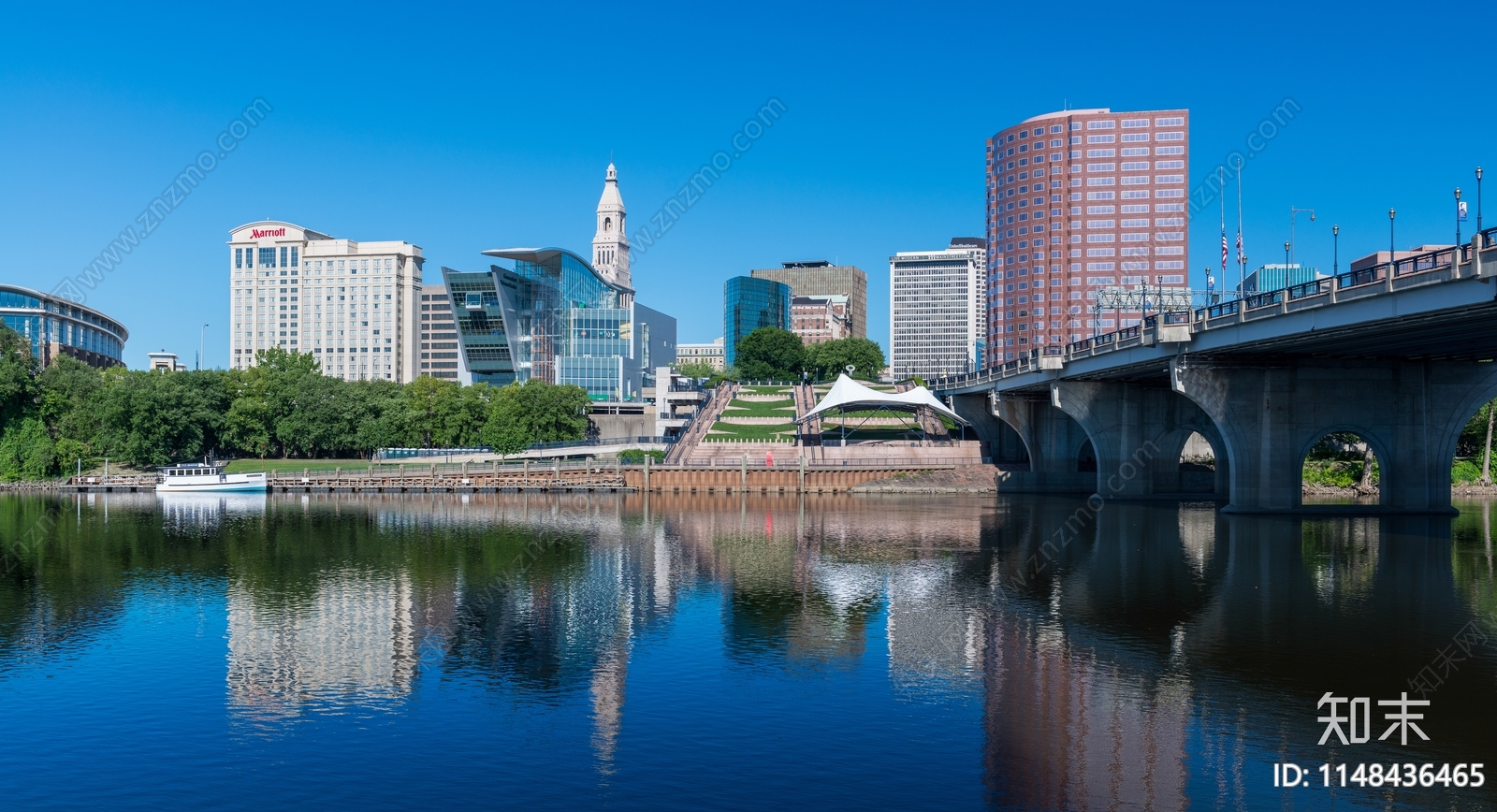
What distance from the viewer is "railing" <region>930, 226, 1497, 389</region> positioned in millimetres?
41750

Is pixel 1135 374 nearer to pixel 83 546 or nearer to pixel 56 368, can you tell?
pixel 83 546

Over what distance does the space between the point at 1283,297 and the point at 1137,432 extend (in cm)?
2726

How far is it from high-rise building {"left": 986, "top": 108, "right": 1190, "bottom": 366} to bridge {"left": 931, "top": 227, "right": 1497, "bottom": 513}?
92992 mm

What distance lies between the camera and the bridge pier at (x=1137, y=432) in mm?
79062

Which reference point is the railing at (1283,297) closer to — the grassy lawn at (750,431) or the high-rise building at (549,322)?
the grassy lawn at (750,431)

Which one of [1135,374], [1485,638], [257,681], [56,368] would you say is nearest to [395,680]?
[257,681]

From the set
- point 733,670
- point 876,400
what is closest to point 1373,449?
point 876,400

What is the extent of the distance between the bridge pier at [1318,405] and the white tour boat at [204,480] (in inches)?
2802

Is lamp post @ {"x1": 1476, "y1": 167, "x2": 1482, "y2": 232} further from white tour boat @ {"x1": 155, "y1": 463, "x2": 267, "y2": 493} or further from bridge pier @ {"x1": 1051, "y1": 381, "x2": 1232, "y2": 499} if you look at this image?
white tour boat @ {"x1": 155, "y1": 463, "x2": 267, "y2": 493}

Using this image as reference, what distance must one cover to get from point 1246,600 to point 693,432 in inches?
2939

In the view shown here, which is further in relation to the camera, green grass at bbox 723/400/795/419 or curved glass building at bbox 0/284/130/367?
curved glass building at bbox 0/284/130/367

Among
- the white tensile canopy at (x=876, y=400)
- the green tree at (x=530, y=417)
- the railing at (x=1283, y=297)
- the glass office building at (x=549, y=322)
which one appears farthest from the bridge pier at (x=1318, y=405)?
the glass office building at (x=549, y=322)

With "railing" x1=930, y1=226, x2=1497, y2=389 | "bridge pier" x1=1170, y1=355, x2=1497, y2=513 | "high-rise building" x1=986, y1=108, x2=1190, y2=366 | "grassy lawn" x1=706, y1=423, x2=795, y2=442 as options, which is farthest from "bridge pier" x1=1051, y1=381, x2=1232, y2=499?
"high-rise building" x1=986, y1=108, x2=1190, y2=366

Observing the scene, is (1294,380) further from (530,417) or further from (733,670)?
Result: (530,417)
